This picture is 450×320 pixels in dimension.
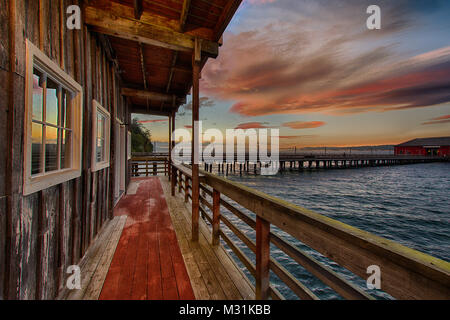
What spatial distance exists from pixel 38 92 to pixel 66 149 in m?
0.72

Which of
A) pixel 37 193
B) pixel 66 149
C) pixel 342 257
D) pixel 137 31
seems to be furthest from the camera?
pixel 137 31

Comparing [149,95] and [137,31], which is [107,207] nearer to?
[137,31]

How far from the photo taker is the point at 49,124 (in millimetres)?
1534

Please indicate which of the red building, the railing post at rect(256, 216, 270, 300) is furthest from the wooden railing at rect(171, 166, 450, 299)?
the red building

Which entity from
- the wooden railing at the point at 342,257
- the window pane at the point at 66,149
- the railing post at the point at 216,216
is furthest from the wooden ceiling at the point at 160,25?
the wooden railing at the point at 342,257

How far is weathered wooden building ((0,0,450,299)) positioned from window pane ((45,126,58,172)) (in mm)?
18

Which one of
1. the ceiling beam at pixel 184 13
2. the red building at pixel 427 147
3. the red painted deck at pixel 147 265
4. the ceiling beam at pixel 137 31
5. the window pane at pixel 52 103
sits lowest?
the red painted deck at pixel 147 265

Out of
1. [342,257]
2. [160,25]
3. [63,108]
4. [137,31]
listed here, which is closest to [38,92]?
[63,108]

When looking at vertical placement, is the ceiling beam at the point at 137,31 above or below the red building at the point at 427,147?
below

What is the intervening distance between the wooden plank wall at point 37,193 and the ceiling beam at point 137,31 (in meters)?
0.20

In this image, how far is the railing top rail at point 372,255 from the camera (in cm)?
57

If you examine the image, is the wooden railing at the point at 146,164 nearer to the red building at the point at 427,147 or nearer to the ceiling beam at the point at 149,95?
the ceiling beam at the point at 149,95

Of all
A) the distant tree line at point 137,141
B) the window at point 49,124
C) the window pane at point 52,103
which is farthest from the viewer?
the distant tree line at point 137,141
